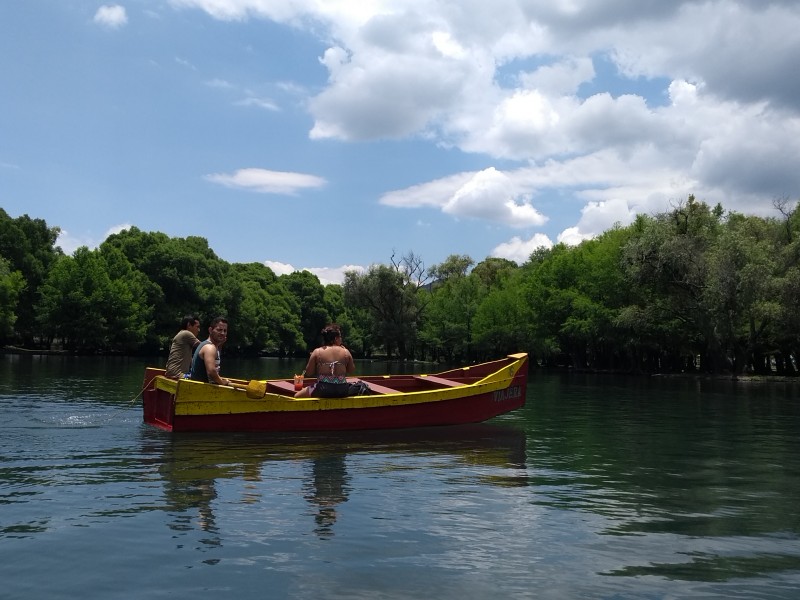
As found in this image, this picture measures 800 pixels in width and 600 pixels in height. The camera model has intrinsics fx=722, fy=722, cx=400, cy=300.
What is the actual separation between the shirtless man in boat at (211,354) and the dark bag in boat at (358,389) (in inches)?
107

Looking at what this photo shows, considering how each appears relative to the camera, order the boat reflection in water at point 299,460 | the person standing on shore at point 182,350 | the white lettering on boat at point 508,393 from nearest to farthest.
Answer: the boat reflection in water at point 299,460, the person standing on shore at point 182,350, the white lettering on boat at point 508,393

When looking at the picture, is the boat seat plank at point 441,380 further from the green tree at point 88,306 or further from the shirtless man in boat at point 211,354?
the green tree at point 88,306

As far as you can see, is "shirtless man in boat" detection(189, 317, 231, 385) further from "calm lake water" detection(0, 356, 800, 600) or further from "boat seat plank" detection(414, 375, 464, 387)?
"boat seat plank" detection(414, 375, 464, 387)

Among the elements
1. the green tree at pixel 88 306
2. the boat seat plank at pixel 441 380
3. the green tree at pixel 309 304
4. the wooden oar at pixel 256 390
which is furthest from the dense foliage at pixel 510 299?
the wooden oar at pixel 256 390

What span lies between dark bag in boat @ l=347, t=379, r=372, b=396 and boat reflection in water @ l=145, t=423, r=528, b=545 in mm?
829

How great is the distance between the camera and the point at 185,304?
89875 millimetres

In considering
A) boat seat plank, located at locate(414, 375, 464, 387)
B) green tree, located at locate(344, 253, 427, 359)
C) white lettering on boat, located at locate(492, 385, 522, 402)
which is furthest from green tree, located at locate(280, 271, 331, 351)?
white lettering on boat, located at locate(492, 385, 522, 402)

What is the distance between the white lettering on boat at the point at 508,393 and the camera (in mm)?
17312

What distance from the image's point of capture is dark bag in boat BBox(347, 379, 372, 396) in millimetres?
15258

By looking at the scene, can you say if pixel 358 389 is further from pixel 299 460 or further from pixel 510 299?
pixel 510 299

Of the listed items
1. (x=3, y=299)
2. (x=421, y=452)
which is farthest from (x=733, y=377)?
(x=3, y=299)

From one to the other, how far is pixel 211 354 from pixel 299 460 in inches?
135

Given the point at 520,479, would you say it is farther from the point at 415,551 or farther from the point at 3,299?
the point at 3,299

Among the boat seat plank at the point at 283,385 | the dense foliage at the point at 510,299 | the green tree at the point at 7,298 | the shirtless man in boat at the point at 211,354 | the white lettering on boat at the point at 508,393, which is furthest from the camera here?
the green tree at the point at 7,298
